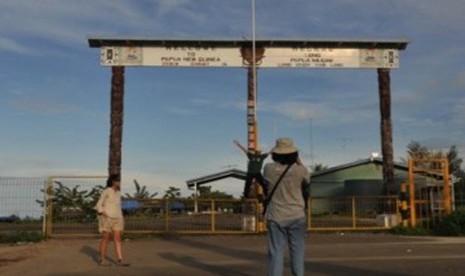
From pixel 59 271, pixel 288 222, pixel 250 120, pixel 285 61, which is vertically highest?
pixel 285 61

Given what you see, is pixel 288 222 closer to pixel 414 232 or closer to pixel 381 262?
pixel 381 262

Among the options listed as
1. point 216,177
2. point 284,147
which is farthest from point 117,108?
point 216,177

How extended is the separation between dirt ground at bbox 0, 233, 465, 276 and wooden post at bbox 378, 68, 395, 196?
6.20 meters

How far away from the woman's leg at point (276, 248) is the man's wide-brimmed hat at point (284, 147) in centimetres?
84

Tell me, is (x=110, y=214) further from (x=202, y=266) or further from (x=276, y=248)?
(x=276, y=248)

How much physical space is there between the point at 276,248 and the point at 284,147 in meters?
1.19

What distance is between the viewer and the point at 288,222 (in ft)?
26.9

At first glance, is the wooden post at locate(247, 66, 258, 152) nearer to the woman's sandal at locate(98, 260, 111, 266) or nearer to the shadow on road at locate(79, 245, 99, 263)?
the shadow on road at locate(79, 245, 99, 263)

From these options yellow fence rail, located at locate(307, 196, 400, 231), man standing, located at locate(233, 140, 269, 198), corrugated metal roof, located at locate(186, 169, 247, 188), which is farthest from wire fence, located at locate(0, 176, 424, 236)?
corrugated metal roof, located at locate(186, 169, 247, 188)

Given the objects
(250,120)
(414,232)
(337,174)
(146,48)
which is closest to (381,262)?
(414,232)

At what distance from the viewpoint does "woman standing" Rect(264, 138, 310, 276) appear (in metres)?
8.20

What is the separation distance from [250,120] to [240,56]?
2277 millimetres

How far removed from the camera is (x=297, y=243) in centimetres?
824

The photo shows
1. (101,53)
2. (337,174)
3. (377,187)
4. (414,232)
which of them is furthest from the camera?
(337,174)
